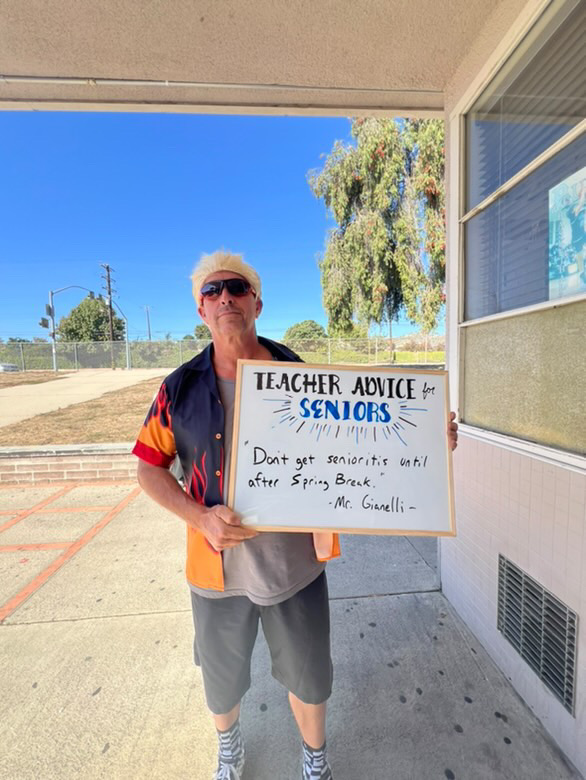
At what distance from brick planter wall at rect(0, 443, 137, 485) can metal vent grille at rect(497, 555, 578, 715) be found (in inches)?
169

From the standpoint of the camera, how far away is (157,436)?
130 centimetres

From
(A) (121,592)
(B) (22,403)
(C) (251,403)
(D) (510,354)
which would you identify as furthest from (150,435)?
(B) (22,403)

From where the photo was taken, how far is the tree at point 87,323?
151 feet

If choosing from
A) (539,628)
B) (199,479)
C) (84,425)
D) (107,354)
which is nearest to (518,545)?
(539,628)

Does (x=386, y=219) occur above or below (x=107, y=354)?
above

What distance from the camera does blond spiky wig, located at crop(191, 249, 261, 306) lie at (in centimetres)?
139

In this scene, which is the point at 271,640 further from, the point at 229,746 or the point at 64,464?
the point at 64,464

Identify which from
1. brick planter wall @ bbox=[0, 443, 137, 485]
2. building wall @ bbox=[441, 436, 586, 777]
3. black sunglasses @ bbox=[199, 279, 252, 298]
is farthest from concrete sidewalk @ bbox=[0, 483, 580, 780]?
brick planter wall @ bbox=[0, 443, 137, 485]

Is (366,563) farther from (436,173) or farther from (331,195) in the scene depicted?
(331,195)

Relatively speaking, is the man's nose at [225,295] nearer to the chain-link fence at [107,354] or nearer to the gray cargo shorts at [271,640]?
the gray cargo shorts at [271,640]

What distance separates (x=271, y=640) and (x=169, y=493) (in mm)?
643

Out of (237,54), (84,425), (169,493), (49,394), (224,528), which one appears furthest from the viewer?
(49,394)

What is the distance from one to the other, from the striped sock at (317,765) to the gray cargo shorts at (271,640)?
0.23m

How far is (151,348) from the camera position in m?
18.7
